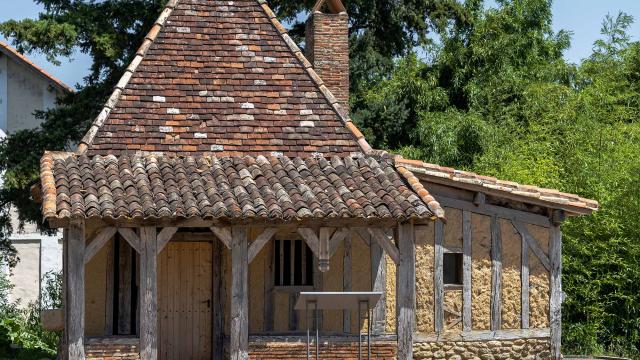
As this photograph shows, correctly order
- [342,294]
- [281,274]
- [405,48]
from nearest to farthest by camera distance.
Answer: [342,294] < [281,274] < [405,48]

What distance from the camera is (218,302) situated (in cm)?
1827

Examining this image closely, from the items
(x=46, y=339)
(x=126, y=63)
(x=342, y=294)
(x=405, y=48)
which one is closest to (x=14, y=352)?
(x=46, y=339)

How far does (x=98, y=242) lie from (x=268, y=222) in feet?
7.40

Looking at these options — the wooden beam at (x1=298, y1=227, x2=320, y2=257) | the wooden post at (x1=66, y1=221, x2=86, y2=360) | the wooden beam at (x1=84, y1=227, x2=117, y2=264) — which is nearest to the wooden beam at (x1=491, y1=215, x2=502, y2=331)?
the wooden beam at (x1=298, y1=227, x2=320, y2=257)

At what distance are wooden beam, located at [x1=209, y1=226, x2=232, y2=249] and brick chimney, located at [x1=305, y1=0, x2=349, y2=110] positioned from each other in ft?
15.5

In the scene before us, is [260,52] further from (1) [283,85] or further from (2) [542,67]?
(2) [542,67]

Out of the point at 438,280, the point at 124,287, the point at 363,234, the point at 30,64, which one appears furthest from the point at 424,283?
the point at 30,64

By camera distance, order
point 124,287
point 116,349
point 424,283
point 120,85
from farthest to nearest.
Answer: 1. point 424,283
2. point 120,85
3. point 124,287
4. point 116,349

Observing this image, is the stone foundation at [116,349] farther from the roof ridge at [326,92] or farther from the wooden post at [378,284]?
the roof ridge at [326,92]

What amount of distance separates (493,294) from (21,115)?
17886 millimetres

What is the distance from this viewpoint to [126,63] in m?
26.1

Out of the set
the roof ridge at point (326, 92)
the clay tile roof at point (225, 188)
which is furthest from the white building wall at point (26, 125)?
the clay tile roof at point (225, 188)

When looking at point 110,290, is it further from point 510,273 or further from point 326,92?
point 510,273

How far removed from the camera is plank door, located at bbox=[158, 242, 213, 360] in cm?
1823
